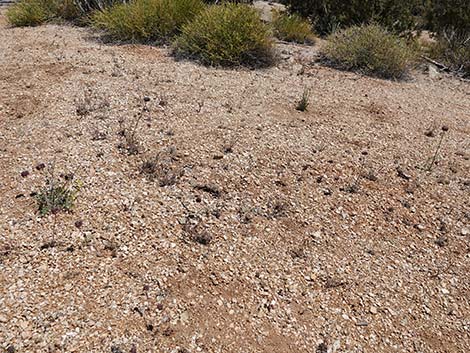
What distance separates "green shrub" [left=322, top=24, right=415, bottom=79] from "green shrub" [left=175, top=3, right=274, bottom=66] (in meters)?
1.44

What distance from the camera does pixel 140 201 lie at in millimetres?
3986

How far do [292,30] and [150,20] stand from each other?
10.4 ft

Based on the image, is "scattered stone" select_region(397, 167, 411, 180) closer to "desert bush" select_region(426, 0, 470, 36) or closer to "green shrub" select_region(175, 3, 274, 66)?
"green shrub" select_region(175, 3, 274, 66)

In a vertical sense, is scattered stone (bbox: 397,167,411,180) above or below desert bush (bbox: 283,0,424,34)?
below

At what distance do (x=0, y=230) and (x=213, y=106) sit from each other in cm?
317

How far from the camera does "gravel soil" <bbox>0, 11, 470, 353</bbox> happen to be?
3.06 meters

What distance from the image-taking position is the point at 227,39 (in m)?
7.65

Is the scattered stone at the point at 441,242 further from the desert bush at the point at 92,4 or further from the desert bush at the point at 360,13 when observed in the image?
the desert bush at the point at 92,4

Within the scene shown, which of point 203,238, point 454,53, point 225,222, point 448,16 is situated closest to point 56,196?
point 203,238

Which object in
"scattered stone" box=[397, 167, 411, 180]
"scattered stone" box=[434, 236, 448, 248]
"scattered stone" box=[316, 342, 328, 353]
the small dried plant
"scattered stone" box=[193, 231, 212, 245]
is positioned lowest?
"scattered stone" box=[434, 236, 448, 248]

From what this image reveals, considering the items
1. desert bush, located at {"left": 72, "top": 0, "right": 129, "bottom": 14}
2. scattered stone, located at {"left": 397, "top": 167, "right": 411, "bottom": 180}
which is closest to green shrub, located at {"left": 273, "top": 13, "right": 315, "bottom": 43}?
desert bush, located at {"left": 72, "top": 0, "right": 129, "bottom": 14}

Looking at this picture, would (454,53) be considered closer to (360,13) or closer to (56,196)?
(360,13)

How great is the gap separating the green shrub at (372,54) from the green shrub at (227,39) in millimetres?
1445

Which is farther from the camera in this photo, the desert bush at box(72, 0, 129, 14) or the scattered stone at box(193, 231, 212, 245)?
the desert bush at box(72, 0, 129, 14)
